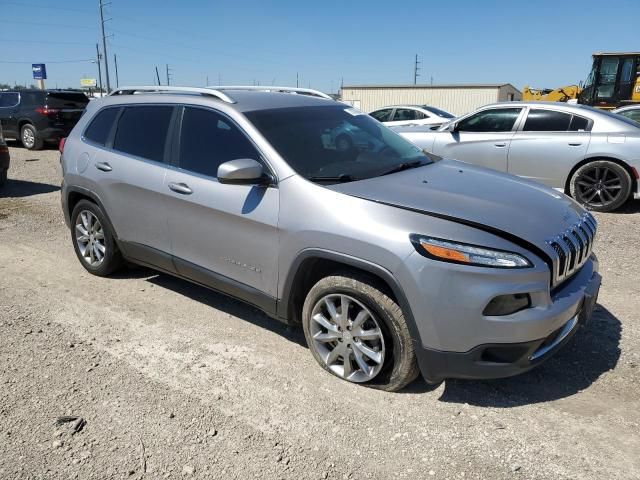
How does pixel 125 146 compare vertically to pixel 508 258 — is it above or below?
above

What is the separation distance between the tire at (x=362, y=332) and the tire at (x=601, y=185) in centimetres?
570

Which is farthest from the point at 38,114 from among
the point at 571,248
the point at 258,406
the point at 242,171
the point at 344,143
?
the point at 571,248

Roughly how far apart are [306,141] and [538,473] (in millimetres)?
2382

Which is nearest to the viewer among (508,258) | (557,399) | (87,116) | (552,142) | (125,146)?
(508,258)

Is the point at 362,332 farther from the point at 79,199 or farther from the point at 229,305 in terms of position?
the point at 79,199

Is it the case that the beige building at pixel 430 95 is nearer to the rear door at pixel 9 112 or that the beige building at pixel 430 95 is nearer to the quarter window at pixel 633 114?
the rear door at pixel 9 112

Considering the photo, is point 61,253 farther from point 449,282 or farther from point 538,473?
point 538,473

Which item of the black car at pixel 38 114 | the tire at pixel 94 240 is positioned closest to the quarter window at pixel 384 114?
the black car at pixel 38 114

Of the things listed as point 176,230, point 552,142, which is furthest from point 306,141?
point 552,142

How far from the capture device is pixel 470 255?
104 inches

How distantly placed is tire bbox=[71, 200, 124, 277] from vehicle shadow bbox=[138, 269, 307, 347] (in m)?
0.25

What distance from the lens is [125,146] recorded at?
14.5 feet

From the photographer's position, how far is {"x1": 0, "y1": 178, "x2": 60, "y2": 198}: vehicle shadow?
9.35 meters

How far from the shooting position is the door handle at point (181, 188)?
12.4 feet
